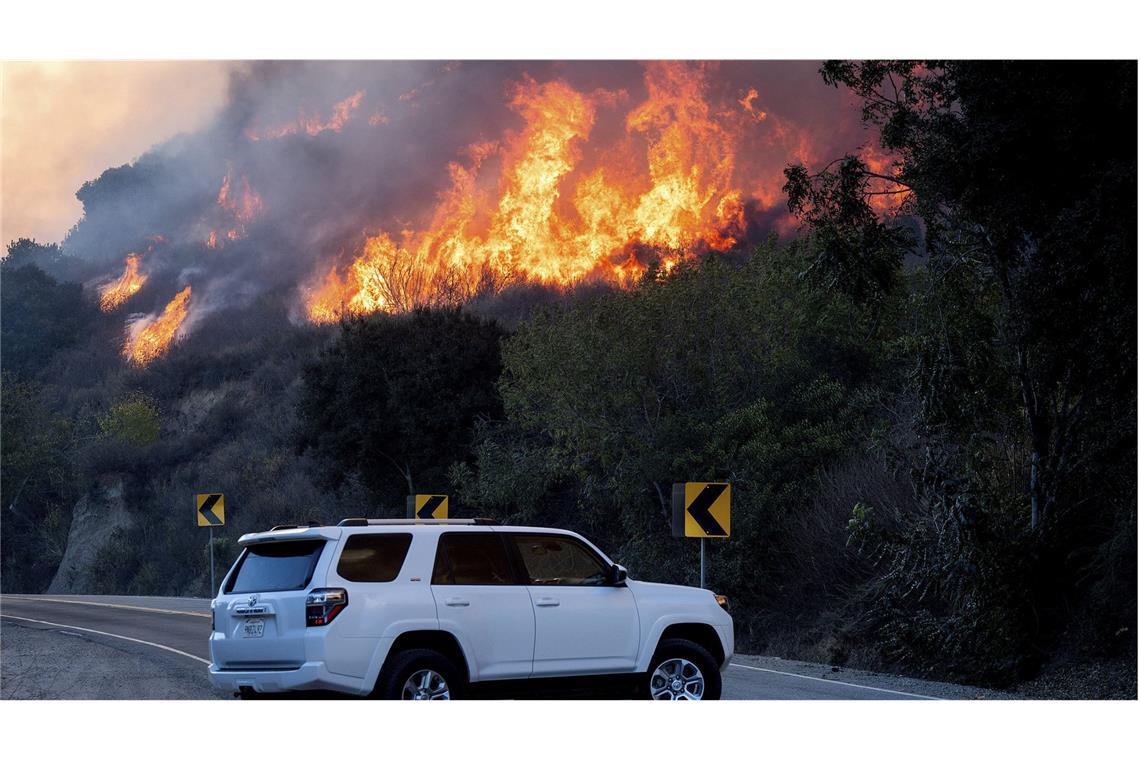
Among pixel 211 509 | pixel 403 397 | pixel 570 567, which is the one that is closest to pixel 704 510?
pixel 570 567

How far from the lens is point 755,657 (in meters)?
21.7

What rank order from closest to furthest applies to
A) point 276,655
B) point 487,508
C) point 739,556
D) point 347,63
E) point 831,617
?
point 276,655, point 831,617, point 739,556, point 487,508, point 347,63

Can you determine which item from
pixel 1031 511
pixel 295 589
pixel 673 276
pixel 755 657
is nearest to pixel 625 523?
pixel 673 276

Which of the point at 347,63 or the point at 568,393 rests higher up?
the point at 347,63

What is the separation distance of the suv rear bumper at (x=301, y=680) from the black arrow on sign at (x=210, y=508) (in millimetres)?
23515

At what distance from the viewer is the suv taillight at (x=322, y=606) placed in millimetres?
11656

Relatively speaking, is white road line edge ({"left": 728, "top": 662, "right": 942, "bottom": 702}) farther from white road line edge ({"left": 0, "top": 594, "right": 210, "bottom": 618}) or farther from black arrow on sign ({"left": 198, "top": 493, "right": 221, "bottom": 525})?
black arrow on sign ({"left": 198, "top": 493, "right": 221, "bottom": 525})

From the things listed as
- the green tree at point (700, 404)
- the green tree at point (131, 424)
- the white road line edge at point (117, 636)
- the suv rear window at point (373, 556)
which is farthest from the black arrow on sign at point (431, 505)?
the green tree at point (131, 424)

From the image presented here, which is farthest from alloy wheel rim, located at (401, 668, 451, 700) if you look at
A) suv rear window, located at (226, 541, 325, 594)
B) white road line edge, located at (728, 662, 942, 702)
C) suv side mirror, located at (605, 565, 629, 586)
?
white road line edge, located at (728, 662, 942, 702)

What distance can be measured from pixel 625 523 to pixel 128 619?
1075cm

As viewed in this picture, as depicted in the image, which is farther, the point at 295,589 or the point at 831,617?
the point at 831,617

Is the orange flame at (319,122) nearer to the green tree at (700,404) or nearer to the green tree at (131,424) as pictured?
the green tree at (131,424)

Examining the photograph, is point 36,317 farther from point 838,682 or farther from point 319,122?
point 838,682

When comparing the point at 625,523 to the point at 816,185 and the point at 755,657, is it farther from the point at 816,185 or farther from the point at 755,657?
the point at 816,185
